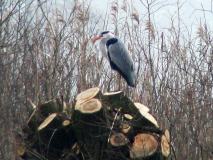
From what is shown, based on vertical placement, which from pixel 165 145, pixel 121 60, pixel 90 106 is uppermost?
pixel 121 60

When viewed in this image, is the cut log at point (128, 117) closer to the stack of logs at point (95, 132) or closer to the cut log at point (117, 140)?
the stack of logs at point (95, 132)

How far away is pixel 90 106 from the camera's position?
112 inches

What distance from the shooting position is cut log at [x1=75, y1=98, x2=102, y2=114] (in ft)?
9.27

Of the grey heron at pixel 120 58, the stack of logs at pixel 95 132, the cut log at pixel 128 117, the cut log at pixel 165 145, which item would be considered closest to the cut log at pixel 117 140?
the stack of logs at pixel 95 132

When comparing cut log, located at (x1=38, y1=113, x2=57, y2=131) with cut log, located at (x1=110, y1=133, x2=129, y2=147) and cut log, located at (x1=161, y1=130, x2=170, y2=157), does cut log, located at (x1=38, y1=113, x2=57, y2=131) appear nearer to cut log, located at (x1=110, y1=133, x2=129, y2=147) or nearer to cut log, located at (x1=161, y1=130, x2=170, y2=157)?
cut log, located at (x1=110, y1=133, x2=129, y2=147)

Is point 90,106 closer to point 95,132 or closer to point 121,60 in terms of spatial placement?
point 95,132

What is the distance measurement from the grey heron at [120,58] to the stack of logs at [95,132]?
1.48 meters

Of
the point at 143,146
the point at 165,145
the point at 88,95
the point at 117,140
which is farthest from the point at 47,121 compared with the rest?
the point at 165,145

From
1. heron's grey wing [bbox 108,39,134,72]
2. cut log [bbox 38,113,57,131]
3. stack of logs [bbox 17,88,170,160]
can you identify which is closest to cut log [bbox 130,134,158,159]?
stack of logs [bbox 17,88,170,160]

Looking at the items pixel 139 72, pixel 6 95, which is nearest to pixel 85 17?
pixel 139 72

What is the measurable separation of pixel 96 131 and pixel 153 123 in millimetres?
350

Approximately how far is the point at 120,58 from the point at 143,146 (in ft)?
6.17

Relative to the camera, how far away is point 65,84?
16.8 feet

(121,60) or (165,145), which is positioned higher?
(121,60)
